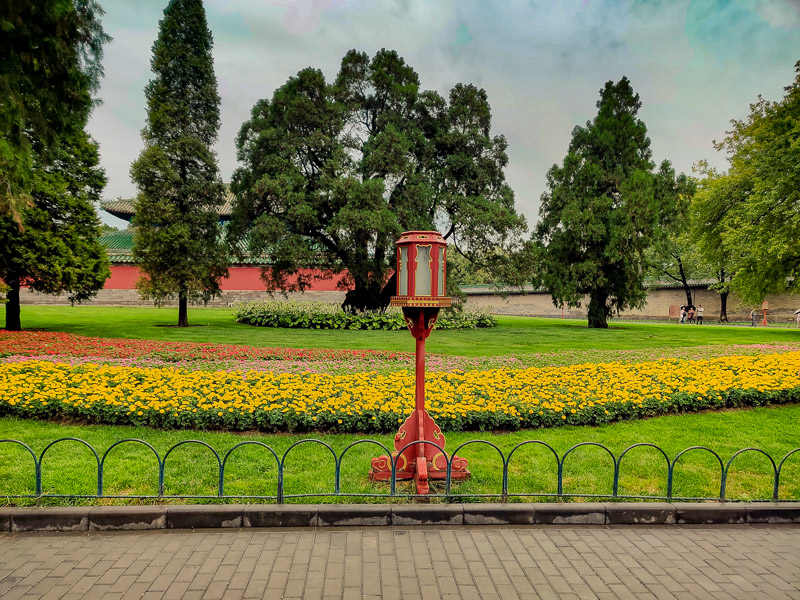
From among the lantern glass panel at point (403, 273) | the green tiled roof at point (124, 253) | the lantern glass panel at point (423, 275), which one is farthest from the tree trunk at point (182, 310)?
the lantern glass panel at point (423, 275)

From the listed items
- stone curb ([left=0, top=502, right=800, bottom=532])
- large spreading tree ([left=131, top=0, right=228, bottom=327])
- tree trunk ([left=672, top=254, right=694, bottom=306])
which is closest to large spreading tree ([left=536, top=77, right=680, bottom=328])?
tree trunk ([left=672, top=254, right=694, bottom=306])

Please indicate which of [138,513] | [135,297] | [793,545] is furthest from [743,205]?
[135,297]

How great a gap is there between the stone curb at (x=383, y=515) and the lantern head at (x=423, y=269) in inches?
66.1

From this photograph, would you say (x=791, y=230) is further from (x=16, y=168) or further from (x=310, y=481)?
(x=16, y=168)

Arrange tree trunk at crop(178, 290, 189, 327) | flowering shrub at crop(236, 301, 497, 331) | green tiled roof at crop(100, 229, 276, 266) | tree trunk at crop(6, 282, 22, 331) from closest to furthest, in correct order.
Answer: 1. tree trunk at crop(6, 282, 22, 331)
2. tree trunk at crop(178, 290, 189, 327)
3. flowering shrub at crop(236, 301, 497, 331)
4. green tiled roof at crop(100, 229, 276, 266)

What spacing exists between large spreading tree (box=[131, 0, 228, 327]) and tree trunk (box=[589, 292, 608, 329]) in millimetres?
16608

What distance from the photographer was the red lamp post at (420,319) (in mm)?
4219

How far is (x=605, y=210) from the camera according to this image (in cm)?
2200

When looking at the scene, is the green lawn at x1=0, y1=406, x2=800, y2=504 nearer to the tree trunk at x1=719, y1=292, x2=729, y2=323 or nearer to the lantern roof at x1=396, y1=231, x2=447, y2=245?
the lantern roof at x1=396, y1=231, x2=447, y2=245

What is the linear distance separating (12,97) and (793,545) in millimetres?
10386

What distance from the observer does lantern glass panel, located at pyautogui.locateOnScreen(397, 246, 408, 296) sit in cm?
424

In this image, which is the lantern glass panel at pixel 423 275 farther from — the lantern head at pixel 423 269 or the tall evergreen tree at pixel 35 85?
the tall evergreen tree at pixel 35 85

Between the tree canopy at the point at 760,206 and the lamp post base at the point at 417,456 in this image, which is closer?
the lamp post base at the point at 417,456

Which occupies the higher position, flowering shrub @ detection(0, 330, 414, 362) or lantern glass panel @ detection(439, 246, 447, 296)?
lantern glass panel @ detection(439, 246, 447, 296)
